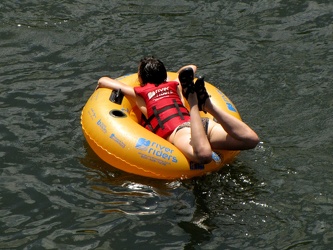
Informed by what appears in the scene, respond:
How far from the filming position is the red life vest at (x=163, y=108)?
7812mm

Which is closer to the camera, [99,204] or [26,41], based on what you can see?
[99,204]

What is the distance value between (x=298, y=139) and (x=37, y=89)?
11.2 feet

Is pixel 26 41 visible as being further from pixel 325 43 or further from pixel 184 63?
pixel 325 43

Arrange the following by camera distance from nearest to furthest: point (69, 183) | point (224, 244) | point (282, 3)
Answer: point (224, 244), point (69, 183), point (282, 3)

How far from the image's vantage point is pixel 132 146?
24.7 ft

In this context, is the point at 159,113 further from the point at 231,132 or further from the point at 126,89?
the point at 231,132

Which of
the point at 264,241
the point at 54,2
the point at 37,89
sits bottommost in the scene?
the point at 264,241

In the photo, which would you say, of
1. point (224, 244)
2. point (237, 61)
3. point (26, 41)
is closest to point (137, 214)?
point (224, 244)

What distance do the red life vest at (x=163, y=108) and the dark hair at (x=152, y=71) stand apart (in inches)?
2.4

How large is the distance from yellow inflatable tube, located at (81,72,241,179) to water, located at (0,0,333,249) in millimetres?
153

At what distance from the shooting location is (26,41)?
35.1 ft

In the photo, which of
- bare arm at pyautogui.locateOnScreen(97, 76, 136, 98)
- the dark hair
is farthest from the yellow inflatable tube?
the dark hair

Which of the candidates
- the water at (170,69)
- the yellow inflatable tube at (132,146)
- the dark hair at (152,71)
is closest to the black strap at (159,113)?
the yellow inflatable tube at (132,146)

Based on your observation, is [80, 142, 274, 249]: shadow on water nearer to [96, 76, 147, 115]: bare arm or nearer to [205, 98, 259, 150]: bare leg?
[205, 98, 259, 150]: bare leg
